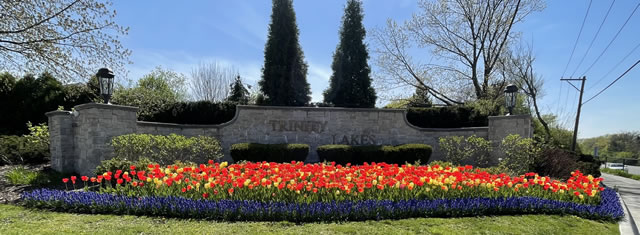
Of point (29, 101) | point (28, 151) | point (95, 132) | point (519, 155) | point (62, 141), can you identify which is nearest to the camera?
point (95, 132)

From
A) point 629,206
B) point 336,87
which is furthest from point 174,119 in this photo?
point 629,206

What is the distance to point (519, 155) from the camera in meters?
8.41

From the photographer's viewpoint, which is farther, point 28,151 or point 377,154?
point 377,154

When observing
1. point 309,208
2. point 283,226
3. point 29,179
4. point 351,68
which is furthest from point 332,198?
point 351,68

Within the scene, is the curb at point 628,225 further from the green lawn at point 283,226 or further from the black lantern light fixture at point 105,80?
the black lantern light fixture at point 105,80

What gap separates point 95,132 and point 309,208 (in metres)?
6.12

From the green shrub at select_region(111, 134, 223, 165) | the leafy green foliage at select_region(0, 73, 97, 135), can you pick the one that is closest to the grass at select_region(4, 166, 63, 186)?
the green shrub at select_region(111, 134, 223, 165)

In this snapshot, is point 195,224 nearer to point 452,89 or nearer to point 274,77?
point 274,77

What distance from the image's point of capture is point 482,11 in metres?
18.6

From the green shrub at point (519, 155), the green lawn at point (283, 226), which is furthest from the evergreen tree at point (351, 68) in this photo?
the green lawn at point (283, 226)

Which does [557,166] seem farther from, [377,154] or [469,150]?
[377,154]

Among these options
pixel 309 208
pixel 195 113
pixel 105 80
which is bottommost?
pixel 309 208

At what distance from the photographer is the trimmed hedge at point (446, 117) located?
41.8 ft

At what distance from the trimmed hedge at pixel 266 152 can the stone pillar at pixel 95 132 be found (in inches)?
115
